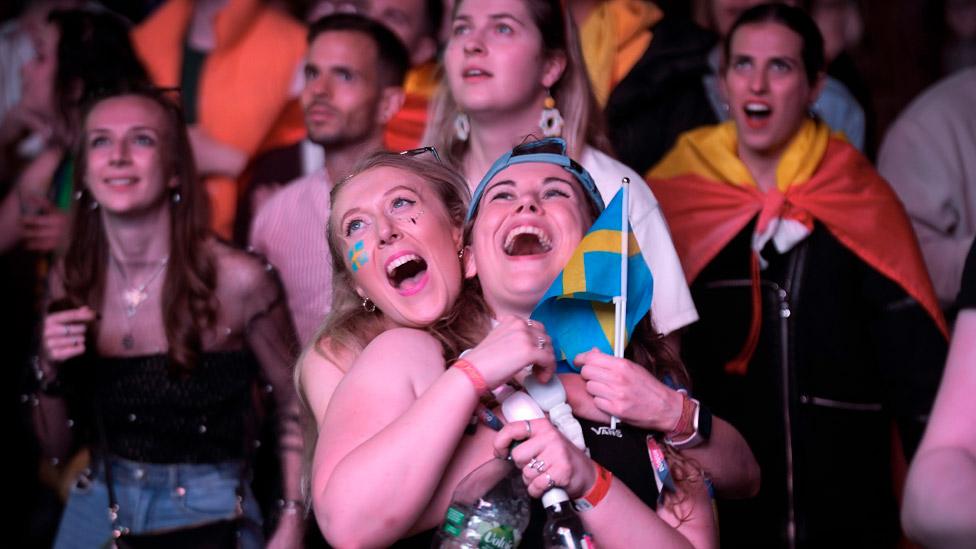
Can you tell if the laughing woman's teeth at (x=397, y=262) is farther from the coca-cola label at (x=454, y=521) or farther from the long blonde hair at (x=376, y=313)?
the coca-cola label at (x=454, y=521)

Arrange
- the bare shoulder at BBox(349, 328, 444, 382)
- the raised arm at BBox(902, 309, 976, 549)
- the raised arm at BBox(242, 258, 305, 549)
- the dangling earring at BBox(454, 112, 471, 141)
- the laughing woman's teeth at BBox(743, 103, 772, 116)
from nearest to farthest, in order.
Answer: the raised arm at BBox(902, 309, 976, 549), the bare shoulder at BBox(349, 328, 444, 382), the dangling earring at BBox(454, 112, 471, 141), the raised arm at BBox(242, 258, 305, 549), the laughing woman's teeth at BBox(743, 103, 772, 116)

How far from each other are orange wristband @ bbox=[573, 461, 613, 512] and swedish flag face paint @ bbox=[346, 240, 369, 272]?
0.60 meters

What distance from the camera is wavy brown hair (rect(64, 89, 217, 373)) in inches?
129

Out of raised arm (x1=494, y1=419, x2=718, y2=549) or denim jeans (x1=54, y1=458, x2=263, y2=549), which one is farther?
denim jeans (x1=54, y1=458, x2=263, y2=549)

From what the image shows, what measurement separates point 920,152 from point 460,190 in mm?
1922

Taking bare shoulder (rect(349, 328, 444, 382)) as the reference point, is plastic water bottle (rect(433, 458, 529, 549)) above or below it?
below

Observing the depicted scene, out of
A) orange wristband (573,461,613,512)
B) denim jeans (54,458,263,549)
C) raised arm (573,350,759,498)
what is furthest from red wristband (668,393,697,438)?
denim jeans (54,458,263,549)

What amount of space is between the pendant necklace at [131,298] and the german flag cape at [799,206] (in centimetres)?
144

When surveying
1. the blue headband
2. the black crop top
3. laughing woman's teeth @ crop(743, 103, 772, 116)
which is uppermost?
the blue headband

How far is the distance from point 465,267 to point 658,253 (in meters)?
0.70

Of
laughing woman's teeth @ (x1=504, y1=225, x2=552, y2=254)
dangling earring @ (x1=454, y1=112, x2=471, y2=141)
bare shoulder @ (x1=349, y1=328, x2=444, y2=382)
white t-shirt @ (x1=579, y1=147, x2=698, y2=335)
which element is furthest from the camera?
dangling earring @ (x1=454, y1=112, x2=471, y2=141)

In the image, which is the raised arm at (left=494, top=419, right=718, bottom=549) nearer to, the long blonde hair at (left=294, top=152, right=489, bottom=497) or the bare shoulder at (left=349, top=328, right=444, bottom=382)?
the bare shoulder at (left=349, top=328, right=444, bottom=382)

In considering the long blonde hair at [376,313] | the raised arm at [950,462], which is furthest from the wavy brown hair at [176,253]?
the raised arm at [950,462]

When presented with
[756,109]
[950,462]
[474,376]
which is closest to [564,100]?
[756,109]
